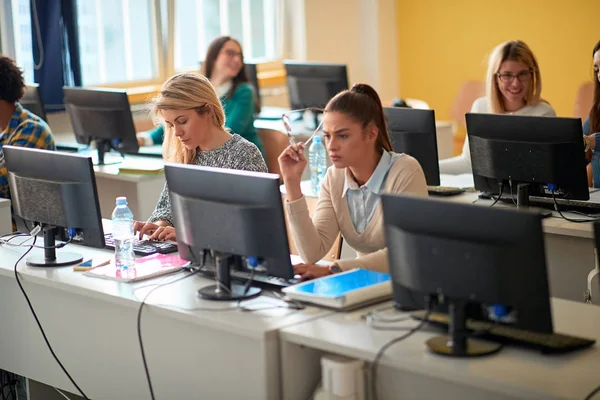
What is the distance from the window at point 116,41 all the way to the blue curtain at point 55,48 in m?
0.16

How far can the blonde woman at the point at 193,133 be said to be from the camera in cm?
315

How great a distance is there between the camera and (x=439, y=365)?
195 centimetres

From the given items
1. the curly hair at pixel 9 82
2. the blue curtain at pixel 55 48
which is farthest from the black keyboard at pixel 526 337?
the blue curtain at pixel 55 48

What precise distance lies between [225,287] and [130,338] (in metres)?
0.37

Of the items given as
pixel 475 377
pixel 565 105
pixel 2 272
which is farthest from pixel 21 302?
pixel 565 105

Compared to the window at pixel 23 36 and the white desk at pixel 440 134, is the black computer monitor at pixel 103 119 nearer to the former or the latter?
the window at pixel 23 36

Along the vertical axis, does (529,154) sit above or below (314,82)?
below

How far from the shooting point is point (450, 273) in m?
1.99

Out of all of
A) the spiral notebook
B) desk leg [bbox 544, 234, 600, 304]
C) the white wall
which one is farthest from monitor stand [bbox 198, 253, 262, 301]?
the white wall

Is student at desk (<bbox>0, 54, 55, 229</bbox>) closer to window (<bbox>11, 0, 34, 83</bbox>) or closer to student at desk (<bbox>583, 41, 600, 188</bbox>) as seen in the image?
window (<bbox>11, 0, 34, 83</bbox>)

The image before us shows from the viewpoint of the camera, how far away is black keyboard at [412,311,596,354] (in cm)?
201

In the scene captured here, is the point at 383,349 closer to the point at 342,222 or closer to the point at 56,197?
the point at 342,222

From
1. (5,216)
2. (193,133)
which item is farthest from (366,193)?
(5,216)

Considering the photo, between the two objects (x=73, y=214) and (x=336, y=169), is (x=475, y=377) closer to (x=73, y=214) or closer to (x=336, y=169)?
(x=336, y=169)
